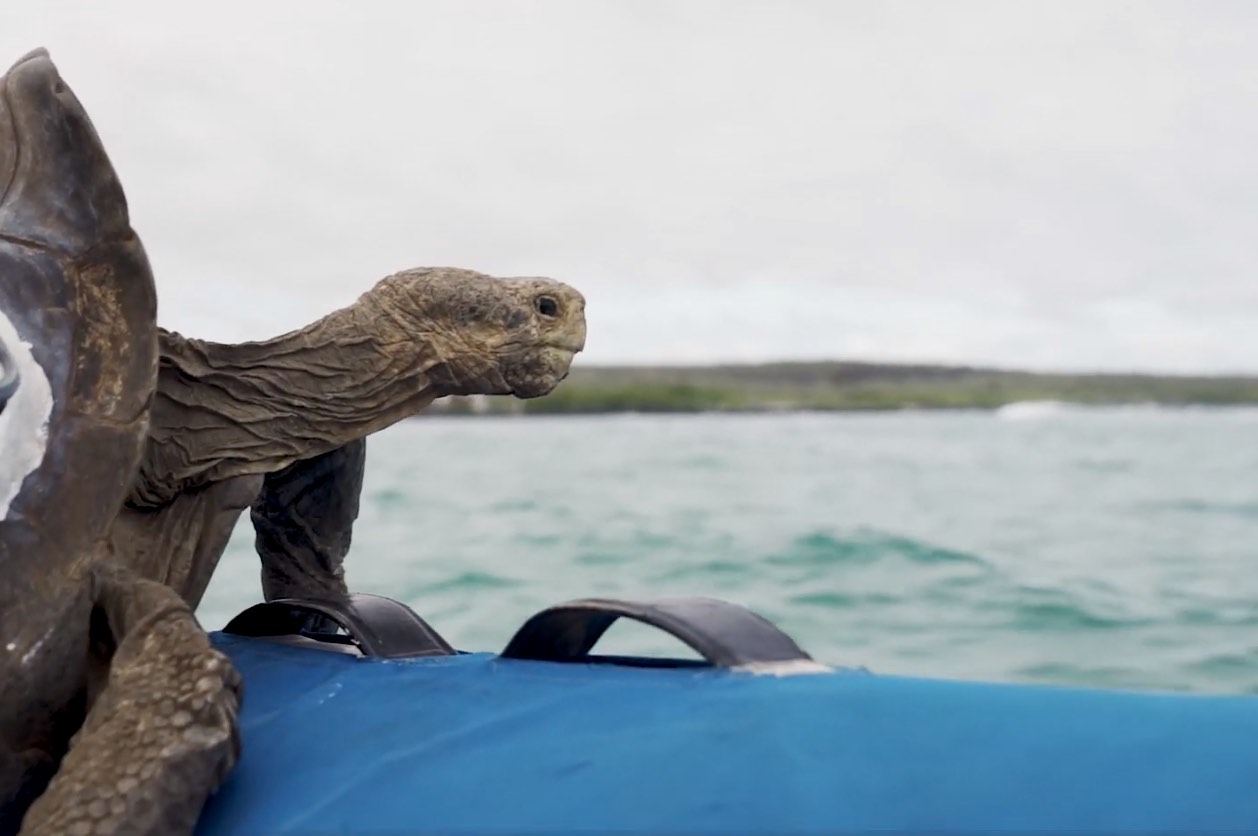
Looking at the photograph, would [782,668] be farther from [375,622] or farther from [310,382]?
[310,382]

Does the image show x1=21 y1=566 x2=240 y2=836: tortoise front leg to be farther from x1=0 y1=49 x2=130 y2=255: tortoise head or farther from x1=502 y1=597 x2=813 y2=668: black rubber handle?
x1=0 y1=49 x2=130 y2=255: tortoise head

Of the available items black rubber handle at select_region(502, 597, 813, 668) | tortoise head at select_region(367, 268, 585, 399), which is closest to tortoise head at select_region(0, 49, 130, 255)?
tortoise head at select_region(367, 268, 585, 399)

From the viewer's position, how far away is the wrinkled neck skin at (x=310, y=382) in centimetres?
203

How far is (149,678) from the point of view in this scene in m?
1.52

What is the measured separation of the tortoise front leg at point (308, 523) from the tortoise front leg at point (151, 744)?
0.66m

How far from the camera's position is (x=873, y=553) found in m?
10.9

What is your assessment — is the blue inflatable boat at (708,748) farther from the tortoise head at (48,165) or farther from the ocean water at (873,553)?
the ocean water at (873,553)

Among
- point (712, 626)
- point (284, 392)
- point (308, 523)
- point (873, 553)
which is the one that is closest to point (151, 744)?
point (712, 626)

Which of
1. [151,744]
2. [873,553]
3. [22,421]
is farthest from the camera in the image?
[873,553]

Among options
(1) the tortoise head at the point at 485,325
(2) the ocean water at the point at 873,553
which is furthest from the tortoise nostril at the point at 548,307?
(2) the ocean water at the point at 873,553

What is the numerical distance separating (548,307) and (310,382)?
343 millimetres

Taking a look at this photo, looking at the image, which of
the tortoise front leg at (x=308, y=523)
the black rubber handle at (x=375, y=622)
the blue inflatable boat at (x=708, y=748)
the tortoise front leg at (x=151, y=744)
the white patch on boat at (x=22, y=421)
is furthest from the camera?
the tortoise front leg at (x=308, y=523)

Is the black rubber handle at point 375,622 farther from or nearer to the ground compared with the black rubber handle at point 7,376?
nearer to the ground

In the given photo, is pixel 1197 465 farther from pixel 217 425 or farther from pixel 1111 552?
pixel 217 425
